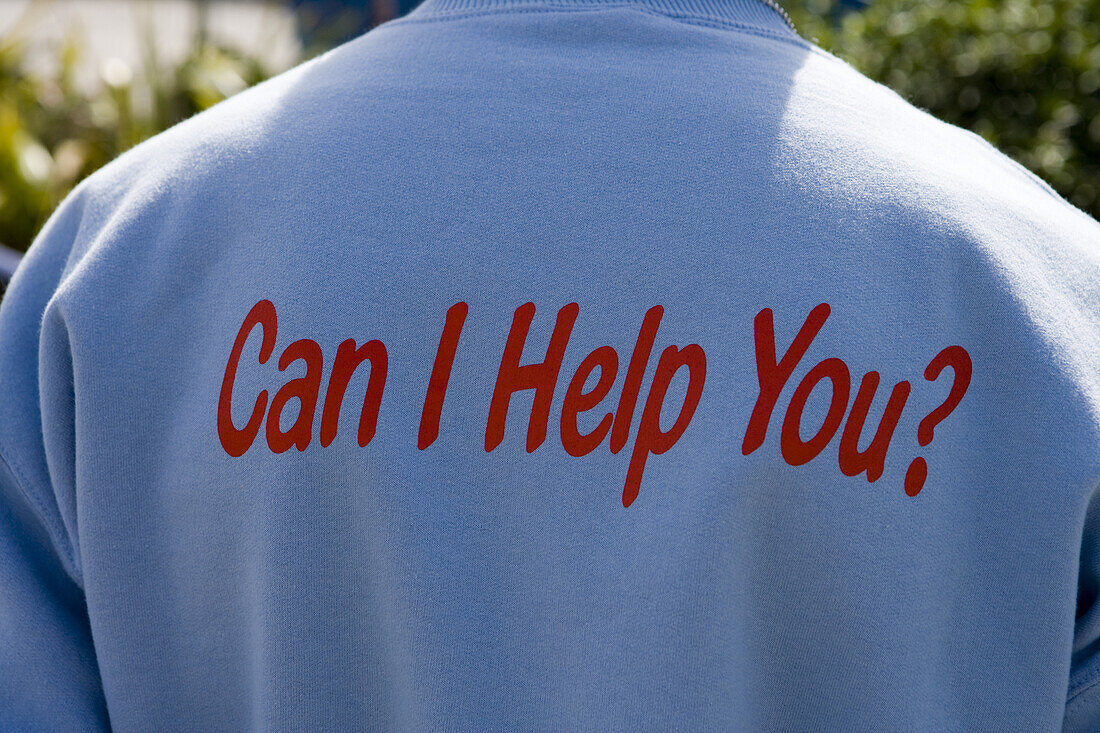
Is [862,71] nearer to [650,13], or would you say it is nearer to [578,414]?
[650,13]

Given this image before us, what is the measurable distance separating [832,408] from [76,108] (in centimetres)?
480

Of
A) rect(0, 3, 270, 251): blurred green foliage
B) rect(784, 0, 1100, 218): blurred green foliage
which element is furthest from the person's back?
rect(0, 3, 270, 251): blurred green foliage

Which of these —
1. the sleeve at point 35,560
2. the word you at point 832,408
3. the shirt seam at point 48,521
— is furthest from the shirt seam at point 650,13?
the shirt seam at point 48,521

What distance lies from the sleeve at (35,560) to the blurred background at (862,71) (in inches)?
61.1

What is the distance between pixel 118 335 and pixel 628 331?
1.75ft

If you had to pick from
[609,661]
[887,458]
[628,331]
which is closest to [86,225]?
[628,331]

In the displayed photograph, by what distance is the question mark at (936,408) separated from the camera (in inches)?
38.0

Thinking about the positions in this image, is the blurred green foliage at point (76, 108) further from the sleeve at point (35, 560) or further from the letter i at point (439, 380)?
the letter i at point (439, 380)

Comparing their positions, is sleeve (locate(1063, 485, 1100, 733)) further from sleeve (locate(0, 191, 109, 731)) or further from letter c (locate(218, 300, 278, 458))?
sleeve (locate(0, 191, 109, 731))

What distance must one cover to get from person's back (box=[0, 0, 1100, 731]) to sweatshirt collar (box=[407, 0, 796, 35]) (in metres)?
0.03

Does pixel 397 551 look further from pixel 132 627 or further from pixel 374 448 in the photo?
pixel 132 627

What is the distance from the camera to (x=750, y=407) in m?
0.97

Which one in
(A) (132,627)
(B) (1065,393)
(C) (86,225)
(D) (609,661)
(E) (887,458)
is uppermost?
(B) (1065,393)

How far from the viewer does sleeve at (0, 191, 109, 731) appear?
3.65 ft
